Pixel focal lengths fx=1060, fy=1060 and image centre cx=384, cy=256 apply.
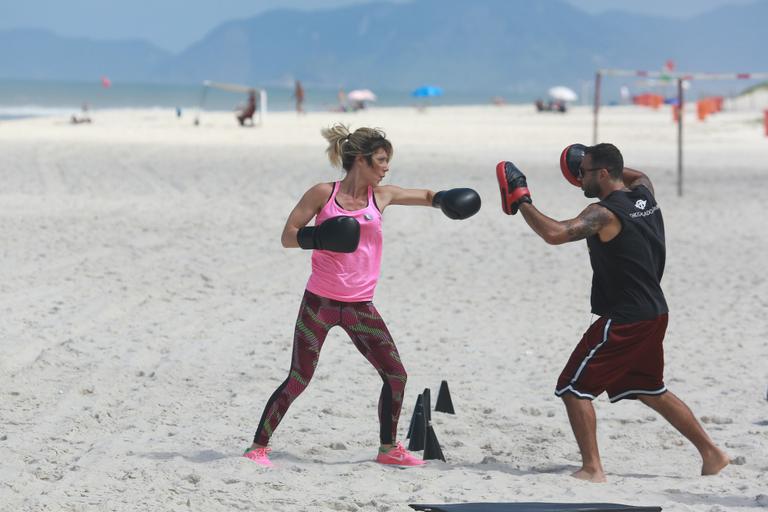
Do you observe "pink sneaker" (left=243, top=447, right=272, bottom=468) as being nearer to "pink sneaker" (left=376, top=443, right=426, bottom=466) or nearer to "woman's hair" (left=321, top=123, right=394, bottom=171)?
"pink sneaker" (left=376, top=443, right=426, bottom=466)

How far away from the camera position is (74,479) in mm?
4492

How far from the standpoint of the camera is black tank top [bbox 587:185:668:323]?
4.44 meters

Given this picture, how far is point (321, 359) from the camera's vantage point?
693cm

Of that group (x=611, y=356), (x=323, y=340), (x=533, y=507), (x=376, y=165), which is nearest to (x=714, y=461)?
(x=611, y=356)

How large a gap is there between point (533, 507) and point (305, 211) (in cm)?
153

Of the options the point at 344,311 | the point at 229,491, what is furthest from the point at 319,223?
the point at 229,491

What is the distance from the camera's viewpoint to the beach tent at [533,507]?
13.2 feet

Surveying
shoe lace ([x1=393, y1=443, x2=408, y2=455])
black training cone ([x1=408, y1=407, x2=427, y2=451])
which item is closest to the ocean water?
black training cone ([x1=408, y1=407, x2=427, y2=451])

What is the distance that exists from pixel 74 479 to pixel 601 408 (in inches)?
116

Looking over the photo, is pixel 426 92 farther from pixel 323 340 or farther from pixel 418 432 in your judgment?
pixel 323 340

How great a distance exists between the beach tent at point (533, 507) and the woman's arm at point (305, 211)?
1.22 meters

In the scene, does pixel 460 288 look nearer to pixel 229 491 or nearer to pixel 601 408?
pixel 601 408

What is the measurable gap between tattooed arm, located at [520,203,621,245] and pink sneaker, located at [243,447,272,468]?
1.58 m

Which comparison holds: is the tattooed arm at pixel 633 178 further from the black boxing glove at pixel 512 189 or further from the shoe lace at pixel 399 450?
the shoe lace at pixel 399 450
